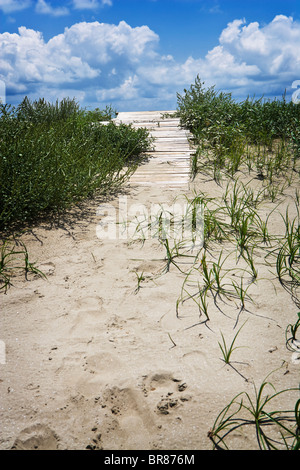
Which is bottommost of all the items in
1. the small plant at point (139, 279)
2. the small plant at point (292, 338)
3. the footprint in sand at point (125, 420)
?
the footprint in sand at point (125, 420)

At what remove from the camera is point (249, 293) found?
9.12 ft

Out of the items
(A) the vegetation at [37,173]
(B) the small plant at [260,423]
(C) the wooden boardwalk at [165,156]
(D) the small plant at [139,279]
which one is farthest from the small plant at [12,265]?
(C) the wooden boardwalk at [165,156]

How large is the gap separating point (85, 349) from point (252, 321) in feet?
3.70

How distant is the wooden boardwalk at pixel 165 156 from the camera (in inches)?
225

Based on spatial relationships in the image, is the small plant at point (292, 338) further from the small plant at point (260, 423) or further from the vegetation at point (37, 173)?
the vegetation at point (37, 173)

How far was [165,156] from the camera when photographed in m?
6.94

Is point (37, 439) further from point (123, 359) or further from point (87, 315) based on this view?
point (87, 315)

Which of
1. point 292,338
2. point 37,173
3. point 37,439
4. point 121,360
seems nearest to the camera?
point 37,439

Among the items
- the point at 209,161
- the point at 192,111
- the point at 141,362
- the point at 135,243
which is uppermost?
the point at 192,111

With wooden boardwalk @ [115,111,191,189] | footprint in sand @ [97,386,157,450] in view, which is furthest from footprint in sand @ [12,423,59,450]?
wooden boardwalk @ [115,111,191,189]

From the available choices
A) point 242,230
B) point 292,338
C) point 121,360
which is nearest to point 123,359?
point 121,360
